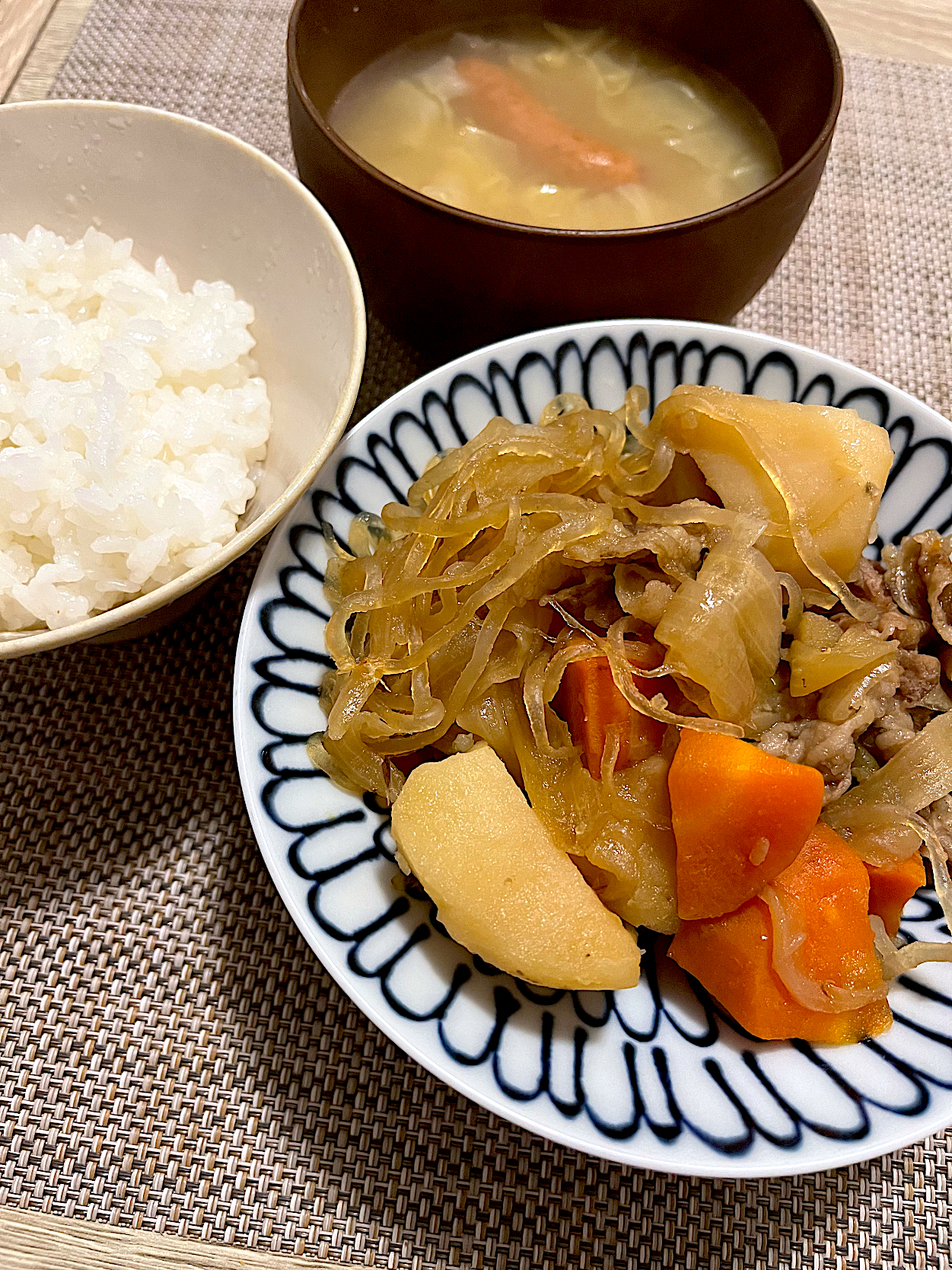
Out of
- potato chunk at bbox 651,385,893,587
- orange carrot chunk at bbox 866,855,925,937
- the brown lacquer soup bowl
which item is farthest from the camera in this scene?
the brown lacquer soup bowl

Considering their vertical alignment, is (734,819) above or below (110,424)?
above

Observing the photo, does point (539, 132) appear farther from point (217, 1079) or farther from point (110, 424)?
point (217, 1079)

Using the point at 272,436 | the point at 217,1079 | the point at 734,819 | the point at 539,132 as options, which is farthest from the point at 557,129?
the point at 217,1079

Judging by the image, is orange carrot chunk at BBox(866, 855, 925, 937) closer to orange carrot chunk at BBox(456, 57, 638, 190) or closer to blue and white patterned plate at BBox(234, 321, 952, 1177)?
blue and white patterned plate at BBox(234, 321, 952, 1177)

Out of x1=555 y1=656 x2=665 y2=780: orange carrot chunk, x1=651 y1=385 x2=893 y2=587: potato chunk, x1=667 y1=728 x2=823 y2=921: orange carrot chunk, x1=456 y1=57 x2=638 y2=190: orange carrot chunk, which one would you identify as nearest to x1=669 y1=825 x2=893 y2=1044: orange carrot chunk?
x1=667 y1=728 x2=823 y2=921: orange carrot chunk

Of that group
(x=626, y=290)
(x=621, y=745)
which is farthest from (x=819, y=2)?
(x=621, y=745)

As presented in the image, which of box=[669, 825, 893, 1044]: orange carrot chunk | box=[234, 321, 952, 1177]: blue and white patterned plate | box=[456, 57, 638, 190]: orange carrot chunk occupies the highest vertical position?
box=[456, 57, 638, 190]: orange carrot chunk
